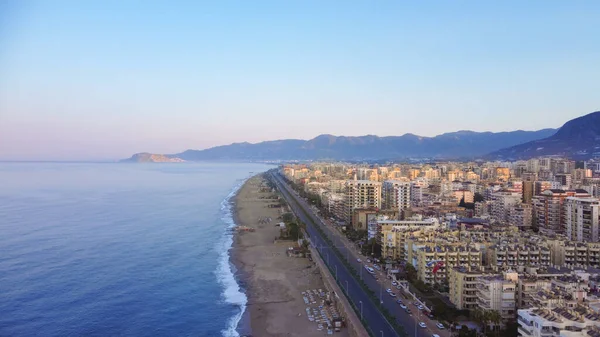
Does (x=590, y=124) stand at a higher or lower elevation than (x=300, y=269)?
higher

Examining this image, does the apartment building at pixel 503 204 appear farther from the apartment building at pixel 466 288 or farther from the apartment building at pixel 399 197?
the apartment building at pixel 466 288

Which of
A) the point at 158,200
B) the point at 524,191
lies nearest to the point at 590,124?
the point at 524,191

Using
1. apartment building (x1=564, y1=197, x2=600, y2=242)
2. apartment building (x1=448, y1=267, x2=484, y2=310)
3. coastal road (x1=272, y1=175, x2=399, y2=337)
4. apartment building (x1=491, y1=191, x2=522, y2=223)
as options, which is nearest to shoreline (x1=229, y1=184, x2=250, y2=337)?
coastal road (x1=272, y1=175, x2=399, y2=337)

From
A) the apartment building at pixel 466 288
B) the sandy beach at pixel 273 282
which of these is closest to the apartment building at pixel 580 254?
the apartment building at pixel 466 288

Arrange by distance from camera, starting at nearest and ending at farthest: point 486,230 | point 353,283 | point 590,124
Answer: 1. point 353,283
2. point 486,230
3. point 590,124

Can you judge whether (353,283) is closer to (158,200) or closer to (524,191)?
(524,191)
